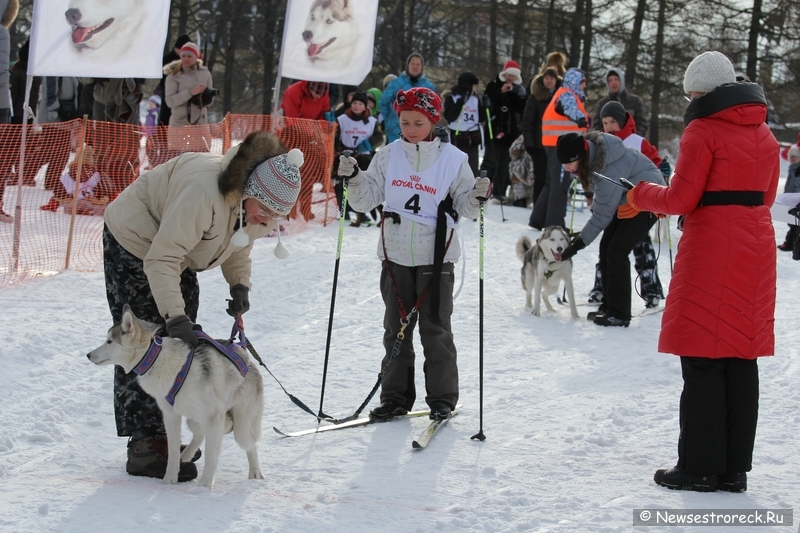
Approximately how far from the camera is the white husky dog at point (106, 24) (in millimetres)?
7676

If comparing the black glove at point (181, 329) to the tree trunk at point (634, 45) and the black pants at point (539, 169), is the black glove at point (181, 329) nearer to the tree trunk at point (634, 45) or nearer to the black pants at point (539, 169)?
the black pants at point (539, 169)

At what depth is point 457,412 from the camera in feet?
17.4

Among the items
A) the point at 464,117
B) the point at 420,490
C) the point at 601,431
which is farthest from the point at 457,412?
the point at 464,117

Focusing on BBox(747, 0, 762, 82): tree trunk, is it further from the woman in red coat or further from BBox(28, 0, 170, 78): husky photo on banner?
the woman in red coat

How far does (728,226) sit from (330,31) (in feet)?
25.6

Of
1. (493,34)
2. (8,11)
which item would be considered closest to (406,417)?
(8,11)

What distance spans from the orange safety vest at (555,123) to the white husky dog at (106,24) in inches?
220

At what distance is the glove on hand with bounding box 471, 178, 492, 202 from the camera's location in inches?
183

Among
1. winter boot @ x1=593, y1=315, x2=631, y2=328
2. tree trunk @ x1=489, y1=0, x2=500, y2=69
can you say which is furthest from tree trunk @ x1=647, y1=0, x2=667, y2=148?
winter boot @ x1=593, y1=315, x2=631, y2=328

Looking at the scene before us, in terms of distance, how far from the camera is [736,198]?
3.87 m

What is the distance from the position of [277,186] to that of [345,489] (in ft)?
4.64

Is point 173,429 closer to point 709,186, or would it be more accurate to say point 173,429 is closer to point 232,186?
point 232,186

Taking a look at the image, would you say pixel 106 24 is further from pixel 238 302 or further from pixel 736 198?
pixel 736 198

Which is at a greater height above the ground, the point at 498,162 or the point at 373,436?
the point at 498,162
